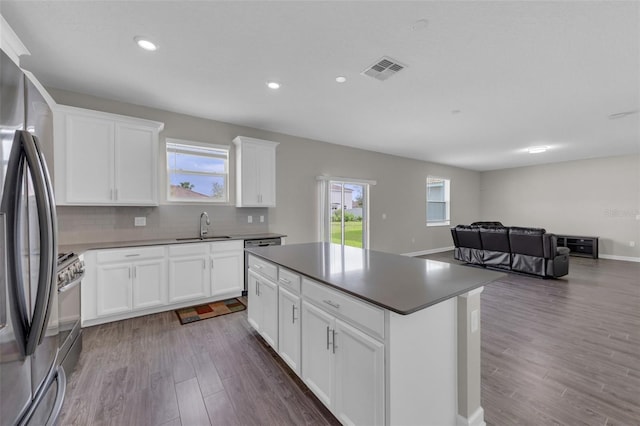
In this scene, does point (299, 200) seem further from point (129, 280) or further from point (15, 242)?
point (15, 242)

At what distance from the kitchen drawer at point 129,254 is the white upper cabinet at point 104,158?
0.63 m

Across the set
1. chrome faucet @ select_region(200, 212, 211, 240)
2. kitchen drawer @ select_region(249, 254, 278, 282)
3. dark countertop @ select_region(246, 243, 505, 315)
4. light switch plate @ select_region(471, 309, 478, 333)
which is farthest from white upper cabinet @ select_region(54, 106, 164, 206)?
light switch plate @ select_region(471, 309, 478, 333)

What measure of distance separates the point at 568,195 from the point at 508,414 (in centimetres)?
881

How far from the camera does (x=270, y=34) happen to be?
7.31 feet

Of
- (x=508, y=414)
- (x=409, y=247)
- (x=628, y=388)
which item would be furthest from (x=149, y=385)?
(x=409, y=247)

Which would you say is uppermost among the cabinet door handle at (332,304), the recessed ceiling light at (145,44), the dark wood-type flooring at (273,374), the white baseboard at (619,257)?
the recessed ceiling light at (145,44)

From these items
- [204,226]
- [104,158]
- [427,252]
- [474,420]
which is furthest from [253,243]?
[427,252]

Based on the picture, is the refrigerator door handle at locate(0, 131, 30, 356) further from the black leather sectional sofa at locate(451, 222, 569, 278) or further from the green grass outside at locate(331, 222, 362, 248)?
the black leather sectional sofa at locate(451, 222, 569, 278)

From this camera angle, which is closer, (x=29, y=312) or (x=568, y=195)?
(x=29, y=312)

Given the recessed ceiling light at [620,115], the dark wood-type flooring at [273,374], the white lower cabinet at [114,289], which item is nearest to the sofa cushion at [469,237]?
the dark wood-type flooring at [273,374]

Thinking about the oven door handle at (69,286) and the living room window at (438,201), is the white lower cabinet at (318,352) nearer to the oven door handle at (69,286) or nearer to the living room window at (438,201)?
the oven door handle at (69,286)

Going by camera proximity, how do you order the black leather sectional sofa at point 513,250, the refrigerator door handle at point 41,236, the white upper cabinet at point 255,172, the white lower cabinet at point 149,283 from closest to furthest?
the refrigerator door handle at point 41,236 < the white lower cabinet at point 149,283 < the white upper cabinet at point 255,172 < the black leather sectional sofa at point 513,250

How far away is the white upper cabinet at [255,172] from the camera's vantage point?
14.2 ft

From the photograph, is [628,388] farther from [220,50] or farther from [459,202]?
[459,202]
